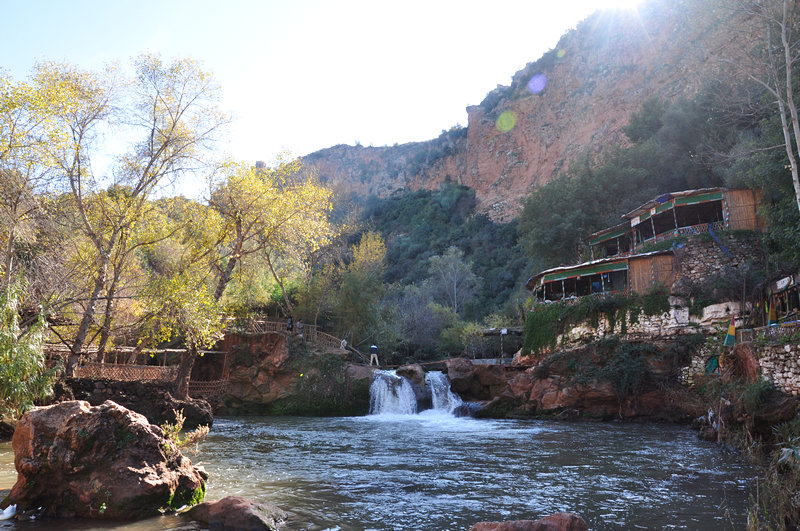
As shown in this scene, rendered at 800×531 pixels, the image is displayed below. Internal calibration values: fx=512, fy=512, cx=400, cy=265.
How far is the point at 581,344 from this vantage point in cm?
2422

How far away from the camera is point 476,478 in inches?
355

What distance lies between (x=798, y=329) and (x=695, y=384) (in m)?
8.06

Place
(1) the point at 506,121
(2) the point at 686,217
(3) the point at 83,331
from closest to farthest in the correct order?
(3) the point at 83,331 < (2) the point at 686,217 < (1) the point at 506,121

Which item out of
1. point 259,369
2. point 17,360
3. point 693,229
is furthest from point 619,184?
point 17,360

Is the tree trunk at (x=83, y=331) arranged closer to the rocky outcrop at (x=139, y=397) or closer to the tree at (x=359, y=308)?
the rocky outcrop at (x=139, y=397)

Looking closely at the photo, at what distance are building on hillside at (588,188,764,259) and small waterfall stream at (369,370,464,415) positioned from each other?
42.2ft

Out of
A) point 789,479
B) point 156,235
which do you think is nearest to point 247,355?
point 156,235

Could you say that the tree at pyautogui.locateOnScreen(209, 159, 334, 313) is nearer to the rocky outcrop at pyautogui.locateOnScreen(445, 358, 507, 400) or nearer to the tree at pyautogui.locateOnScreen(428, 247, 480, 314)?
the rocky outcrop at pyautogui.locateOnScreen(445, 358, 507, 400)

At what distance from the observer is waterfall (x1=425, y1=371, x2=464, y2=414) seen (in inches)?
997

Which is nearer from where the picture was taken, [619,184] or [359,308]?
[359,308]

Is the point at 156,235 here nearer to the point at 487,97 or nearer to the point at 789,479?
the point at 789,479

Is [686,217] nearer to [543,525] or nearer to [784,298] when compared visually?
[784,298]

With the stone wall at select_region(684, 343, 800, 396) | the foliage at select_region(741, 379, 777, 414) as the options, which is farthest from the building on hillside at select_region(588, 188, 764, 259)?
the foliage at select_region(741, 379, 777, 414)

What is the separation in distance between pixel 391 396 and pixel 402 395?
56 cm
